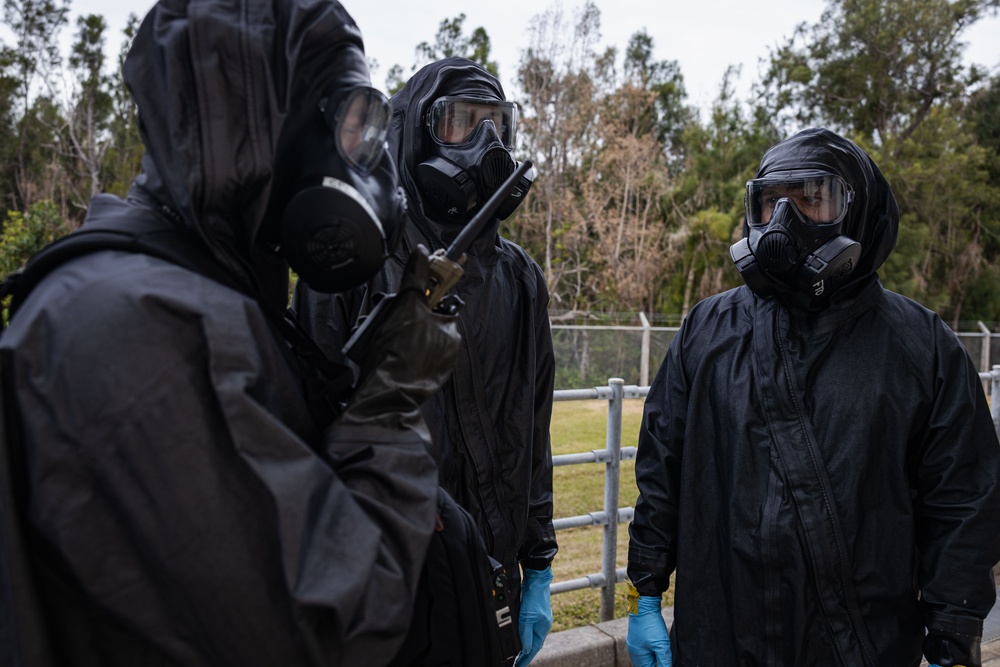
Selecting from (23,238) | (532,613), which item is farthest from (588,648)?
(23,238)

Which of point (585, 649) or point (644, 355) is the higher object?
point (585, 649)

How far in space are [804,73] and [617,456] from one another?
24931mm

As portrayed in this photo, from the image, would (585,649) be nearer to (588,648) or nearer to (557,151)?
(588,648)

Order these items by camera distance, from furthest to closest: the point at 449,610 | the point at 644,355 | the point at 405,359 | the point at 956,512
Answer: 1. the point at 644,355
2. the point at 956,512
3. the point at 449,610
4. the point at 405,359

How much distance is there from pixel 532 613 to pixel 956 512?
1327 millimetres

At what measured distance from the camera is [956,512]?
7.50 ft

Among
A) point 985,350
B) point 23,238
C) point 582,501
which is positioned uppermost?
point 23,238

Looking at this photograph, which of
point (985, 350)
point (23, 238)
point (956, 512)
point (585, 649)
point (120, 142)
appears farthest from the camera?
point (120, 142)

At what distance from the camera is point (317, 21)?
143 cm

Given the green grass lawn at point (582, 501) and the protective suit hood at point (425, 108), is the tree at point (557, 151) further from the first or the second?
the protective suit hood at point (425, 108)

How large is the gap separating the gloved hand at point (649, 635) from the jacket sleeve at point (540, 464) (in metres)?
0.34

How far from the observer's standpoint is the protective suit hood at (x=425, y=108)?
2.62 m

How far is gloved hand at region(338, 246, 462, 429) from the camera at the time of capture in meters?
1.40

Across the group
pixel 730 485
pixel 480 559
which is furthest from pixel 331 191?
pixel 730 485
